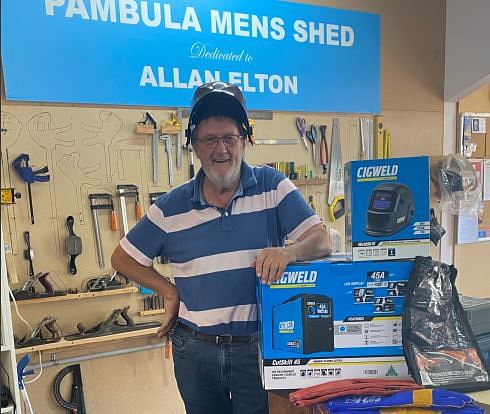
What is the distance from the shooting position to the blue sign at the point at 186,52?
2.06 meters

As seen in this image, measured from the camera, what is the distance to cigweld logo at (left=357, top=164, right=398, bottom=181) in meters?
1.14

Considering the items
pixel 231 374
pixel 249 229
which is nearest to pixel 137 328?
pixel 231 374

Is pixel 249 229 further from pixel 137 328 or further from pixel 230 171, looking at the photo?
pixel 137 328

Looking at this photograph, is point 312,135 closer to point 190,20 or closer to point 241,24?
point 241,24

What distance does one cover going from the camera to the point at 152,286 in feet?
5.12

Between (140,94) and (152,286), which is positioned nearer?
(152,286)

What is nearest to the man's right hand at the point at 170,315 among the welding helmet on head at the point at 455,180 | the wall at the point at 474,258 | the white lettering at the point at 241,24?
the white lettering at the point at 241,24

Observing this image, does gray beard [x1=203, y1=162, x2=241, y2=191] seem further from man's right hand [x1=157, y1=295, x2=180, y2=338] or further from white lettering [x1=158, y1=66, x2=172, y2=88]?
white lettering [x1=158, y1=66, x2=172, y2=88]

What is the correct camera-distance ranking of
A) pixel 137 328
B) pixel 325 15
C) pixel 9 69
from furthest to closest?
pixel 325 15, pixel 137 328, pixel 9 69

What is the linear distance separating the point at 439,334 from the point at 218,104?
870mm

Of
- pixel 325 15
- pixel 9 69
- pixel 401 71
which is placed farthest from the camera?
pixel 401 71

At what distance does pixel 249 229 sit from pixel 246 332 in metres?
0.30

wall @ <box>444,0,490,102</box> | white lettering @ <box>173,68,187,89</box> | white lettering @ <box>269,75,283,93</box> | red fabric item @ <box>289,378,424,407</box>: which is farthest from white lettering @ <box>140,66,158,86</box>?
wall @ <box>444,0,490,102</box>

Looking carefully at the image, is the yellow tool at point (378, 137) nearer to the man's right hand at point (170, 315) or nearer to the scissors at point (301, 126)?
the scissors at point (301, 126)
